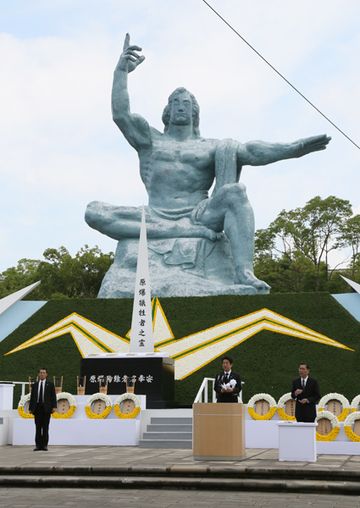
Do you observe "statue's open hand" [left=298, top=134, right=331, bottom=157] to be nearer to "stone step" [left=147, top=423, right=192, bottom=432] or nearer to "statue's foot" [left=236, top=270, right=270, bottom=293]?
"statue's foot" [left=236, top=270, right=270, bottom=293]

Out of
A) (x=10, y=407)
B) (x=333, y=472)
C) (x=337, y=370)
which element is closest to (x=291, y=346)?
Answer: (x=337, y=370)

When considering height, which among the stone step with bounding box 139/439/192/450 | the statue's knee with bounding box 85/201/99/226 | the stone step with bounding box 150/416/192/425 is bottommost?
the stone step with bounding box 139/439/192/450

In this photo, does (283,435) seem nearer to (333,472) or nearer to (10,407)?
(333,472)

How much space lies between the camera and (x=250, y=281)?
77.0 feet

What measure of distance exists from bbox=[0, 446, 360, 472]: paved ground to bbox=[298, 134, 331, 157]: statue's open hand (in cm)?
1263

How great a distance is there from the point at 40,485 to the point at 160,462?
1.93 meters

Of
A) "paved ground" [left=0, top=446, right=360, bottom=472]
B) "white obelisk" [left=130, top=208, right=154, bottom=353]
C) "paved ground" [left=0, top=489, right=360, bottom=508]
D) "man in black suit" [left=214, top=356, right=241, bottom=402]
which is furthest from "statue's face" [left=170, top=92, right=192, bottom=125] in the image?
"paved ground" [left=0, top=489, right=360, bottom=508]

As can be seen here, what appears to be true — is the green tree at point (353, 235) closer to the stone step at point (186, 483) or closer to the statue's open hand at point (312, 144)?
the statue's open hand at point (312, 144)

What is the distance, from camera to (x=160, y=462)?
34.7 feet

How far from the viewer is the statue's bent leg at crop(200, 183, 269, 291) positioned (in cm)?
2375

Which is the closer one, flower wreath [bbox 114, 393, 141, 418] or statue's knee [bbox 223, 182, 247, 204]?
flower wreath [bbox 114, 393, 141, 418]

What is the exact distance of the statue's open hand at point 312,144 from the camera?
24.1 m

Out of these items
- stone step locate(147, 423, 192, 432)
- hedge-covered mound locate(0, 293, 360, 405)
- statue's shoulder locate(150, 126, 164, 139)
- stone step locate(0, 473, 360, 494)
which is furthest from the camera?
statue's shoulder locate(150, 126, 164, 139)

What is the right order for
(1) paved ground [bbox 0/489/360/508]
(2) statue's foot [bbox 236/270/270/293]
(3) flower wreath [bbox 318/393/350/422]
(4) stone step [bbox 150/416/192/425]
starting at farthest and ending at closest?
(2) statue's foot [bbox 236/270/270/293]
(4) stone step [bbox 150/416/192/425]
(3) flower wreath [bbox 318/393/350/422]
(1) paved ground [bbox 0/489/360/508]
